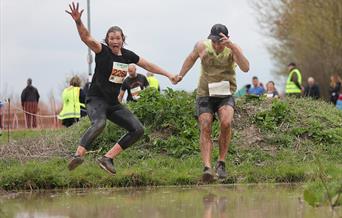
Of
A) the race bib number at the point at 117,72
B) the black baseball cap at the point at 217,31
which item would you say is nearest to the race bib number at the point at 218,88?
the black baseball cap at the point at 217,31

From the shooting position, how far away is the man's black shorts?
14.0m

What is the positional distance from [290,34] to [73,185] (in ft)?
141

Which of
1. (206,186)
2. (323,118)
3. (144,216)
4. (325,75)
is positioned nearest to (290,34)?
(325,75)

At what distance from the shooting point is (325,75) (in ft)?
189

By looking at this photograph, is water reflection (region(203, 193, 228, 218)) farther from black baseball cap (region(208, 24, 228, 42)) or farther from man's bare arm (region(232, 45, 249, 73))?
black baseball cap (region(208, 24, 228, 42))

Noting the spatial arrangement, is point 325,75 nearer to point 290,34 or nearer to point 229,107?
point 290,34

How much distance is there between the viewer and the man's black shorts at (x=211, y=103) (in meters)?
14.0

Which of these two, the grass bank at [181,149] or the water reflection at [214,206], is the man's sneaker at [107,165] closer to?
the water reflection at [214,206]

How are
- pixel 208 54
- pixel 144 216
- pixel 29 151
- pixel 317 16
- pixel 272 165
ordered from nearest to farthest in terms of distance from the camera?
pixel 144 216
pixel 208 54
pixel 272 165
pixel 29 151
pixel 317 16

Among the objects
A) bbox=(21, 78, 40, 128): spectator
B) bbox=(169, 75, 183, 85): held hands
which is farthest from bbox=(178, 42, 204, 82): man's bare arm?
bbox=(21, 78, 40, 128): spectator

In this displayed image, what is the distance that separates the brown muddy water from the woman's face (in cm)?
204

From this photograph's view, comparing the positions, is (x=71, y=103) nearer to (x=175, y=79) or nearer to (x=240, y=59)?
(x=175, y=79)

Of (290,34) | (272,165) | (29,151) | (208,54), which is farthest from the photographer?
(290,34)

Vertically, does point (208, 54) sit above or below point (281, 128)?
above
